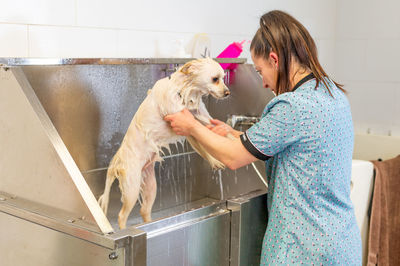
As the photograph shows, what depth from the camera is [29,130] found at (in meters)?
1.25

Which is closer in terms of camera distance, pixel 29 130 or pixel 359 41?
pixel 29 130

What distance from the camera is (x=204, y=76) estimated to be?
1600 millimetres

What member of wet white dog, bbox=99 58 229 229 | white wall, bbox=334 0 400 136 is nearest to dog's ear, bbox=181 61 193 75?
wet white dog, bbox=99 58 229 229

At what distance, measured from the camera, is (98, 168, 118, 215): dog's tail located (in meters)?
1.57

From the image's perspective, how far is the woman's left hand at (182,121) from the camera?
1.48m

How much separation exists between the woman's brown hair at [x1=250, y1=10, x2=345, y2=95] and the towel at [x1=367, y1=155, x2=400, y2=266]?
1136mm

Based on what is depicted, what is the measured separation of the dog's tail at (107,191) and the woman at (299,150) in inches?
13.6

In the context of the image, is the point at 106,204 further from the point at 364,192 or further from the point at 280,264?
the point at 364,192

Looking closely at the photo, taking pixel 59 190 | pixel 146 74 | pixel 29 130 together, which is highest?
pixel 146 74

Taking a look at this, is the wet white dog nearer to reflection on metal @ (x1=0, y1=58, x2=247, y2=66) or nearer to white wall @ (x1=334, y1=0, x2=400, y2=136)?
reflection on metal @ (x1=0, y1=58, x2=247, y2=66)

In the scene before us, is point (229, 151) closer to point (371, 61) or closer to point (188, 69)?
point (188, 69)

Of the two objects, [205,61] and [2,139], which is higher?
[205,61]

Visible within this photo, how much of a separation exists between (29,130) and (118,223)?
0.48 metres

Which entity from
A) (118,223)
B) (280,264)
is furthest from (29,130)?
(280,264)
